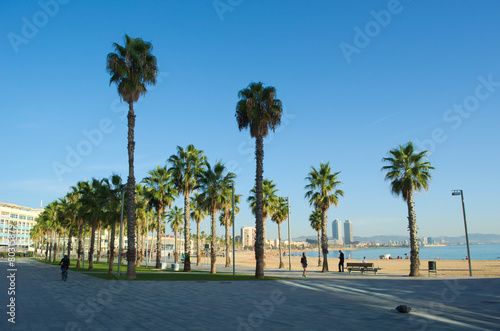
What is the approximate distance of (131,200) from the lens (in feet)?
89.1

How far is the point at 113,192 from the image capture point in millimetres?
35969

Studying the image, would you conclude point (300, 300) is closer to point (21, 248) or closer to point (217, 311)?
point (217, 311)

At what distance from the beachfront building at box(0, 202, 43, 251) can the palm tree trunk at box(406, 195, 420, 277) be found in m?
143

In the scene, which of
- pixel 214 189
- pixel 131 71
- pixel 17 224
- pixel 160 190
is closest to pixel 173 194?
pixel 160 190

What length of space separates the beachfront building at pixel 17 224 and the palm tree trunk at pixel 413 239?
143 metres

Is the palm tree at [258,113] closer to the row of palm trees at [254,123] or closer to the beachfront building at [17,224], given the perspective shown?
the row of palm trees at [254,123]

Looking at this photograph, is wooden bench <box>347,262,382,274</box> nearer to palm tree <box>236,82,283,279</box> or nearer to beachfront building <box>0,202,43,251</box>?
palm tree <box>236,82,283,279</box>

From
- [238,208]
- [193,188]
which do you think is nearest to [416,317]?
[193,188]

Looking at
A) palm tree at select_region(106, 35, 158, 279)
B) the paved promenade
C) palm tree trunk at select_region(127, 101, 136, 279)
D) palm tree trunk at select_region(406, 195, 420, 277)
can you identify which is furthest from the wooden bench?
palm tree at select_region(106, 35, 158, 279)

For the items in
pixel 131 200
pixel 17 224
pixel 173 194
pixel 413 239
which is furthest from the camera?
pixel 17 224

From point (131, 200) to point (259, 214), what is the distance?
9907mm

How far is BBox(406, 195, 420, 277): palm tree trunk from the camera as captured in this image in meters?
29.4

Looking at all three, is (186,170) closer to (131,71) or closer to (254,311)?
(131,71)

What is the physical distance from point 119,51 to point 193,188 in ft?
53.9
